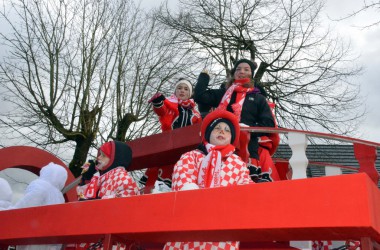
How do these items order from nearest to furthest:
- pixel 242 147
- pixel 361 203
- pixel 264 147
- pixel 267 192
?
pixel 361 203
pixel 267 192
pixel 242 147
pixel 264 147

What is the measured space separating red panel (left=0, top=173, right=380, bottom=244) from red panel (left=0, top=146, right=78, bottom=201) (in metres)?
3.30

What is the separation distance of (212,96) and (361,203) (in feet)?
12.0

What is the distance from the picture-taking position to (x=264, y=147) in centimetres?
545

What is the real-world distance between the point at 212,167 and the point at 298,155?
1109 millimetres

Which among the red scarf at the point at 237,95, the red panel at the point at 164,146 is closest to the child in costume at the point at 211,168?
the red scarf at the point at 237,95

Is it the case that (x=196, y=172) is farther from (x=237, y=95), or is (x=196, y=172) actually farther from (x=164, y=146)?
(x=164, y=146)

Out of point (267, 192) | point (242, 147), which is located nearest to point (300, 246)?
point (242, 147)

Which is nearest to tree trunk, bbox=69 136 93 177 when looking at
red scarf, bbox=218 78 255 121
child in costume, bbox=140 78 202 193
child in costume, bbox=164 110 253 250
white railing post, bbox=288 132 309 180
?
child in costume, bbox=140 78 202 193

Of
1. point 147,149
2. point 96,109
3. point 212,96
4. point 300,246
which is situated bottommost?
point 300,246

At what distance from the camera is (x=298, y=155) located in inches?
175

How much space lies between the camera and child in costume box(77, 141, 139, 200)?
4.75m

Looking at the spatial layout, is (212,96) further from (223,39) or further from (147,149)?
(223,39)

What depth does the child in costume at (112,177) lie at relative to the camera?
4750 millimetres

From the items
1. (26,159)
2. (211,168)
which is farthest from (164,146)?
(211,168)
